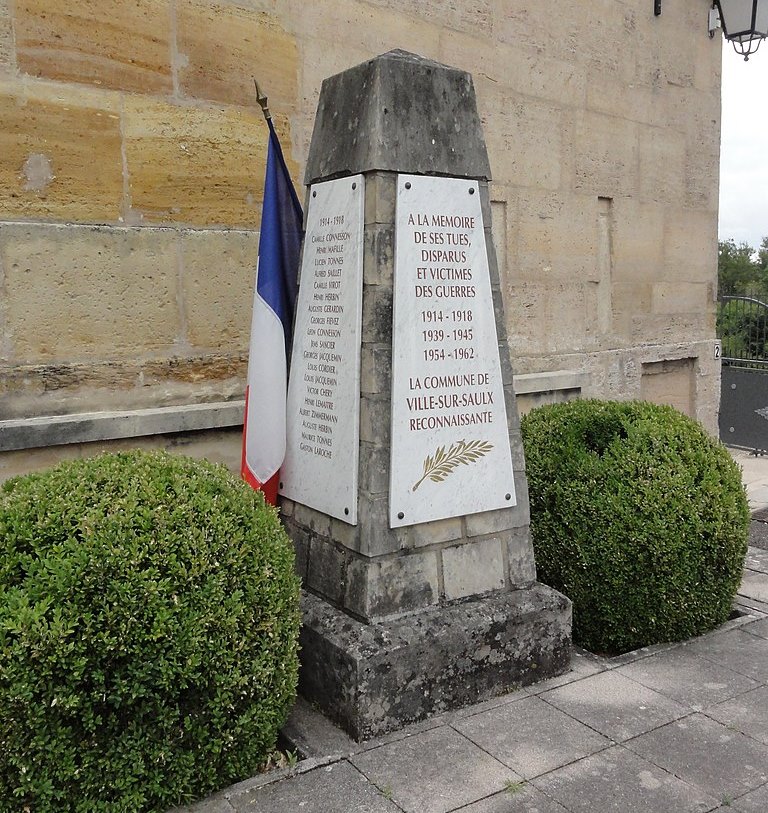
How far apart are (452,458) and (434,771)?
1328mm

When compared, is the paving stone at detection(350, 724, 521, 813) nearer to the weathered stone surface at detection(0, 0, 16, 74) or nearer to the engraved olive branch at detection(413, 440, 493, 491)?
the engraved olive branch at detection(413, 440, 493, 491)

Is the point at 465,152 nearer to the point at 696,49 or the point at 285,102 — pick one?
the point at 285,102

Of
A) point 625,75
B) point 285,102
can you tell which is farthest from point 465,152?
point 625,75

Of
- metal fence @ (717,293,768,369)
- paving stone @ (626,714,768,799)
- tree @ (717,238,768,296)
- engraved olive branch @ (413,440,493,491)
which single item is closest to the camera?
paving stone @ (626,714,768,799)

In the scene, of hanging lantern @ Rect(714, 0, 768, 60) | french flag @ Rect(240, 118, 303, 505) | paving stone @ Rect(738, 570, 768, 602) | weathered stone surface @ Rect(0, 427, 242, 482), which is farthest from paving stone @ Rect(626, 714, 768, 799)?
hanging lantern @ Rect(714, 0, 768, 60)

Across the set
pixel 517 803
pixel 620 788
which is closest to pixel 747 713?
pixel 620 788

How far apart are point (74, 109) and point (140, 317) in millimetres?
1102

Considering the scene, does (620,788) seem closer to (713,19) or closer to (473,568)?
(473,568)

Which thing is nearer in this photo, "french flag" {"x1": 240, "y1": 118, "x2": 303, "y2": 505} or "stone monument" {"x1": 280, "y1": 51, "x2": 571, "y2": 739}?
"stone monument" {"x1": 280, "y1": 51, "x2": 571, "y2": 739}

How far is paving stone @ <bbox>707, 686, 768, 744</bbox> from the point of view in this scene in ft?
11.2

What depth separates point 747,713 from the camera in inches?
139

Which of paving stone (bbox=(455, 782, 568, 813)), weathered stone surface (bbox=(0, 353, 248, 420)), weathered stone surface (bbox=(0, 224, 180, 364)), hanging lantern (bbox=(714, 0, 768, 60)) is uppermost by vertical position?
hanging lantern (bbox=(714, 0, 768, 60))

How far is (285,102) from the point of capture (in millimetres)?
4957

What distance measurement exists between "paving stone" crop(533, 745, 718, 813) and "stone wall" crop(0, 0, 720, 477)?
2.83m
